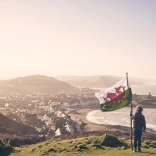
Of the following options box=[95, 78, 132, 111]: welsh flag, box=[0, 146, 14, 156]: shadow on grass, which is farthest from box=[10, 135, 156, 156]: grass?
box=[95, 78, 132, 111]: welsh flag

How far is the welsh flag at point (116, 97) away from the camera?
15023 mm

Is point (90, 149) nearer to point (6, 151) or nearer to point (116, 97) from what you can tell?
point (116, 97)

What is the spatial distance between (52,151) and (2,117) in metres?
47.9

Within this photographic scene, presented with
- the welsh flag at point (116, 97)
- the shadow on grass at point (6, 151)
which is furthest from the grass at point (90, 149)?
→ the welsh flag at point (116, 97)

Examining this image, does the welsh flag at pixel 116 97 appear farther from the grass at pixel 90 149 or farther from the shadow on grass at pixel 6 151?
the shadow on grass at pixel 6 151

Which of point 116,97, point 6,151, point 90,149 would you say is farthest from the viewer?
point 6,151

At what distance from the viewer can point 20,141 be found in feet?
86.4

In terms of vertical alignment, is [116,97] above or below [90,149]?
above

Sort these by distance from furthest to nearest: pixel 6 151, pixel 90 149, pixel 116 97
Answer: pixel 6 151 → pixel 90 149 → pixel 116 97

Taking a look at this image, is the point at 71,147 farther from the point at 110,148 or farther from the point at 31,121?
the point at 31,121

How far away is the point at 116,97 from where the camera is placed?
49.8 ft

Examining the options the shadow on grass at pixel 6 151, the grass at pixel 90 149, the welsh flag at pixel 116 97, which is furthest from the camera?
the shadow on grass at pixel 6 151

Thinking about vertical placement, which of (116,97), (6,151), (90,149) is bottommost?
(6,151)

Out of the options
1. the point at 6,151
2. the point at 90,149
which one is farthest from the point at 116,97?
the point at 6,151
